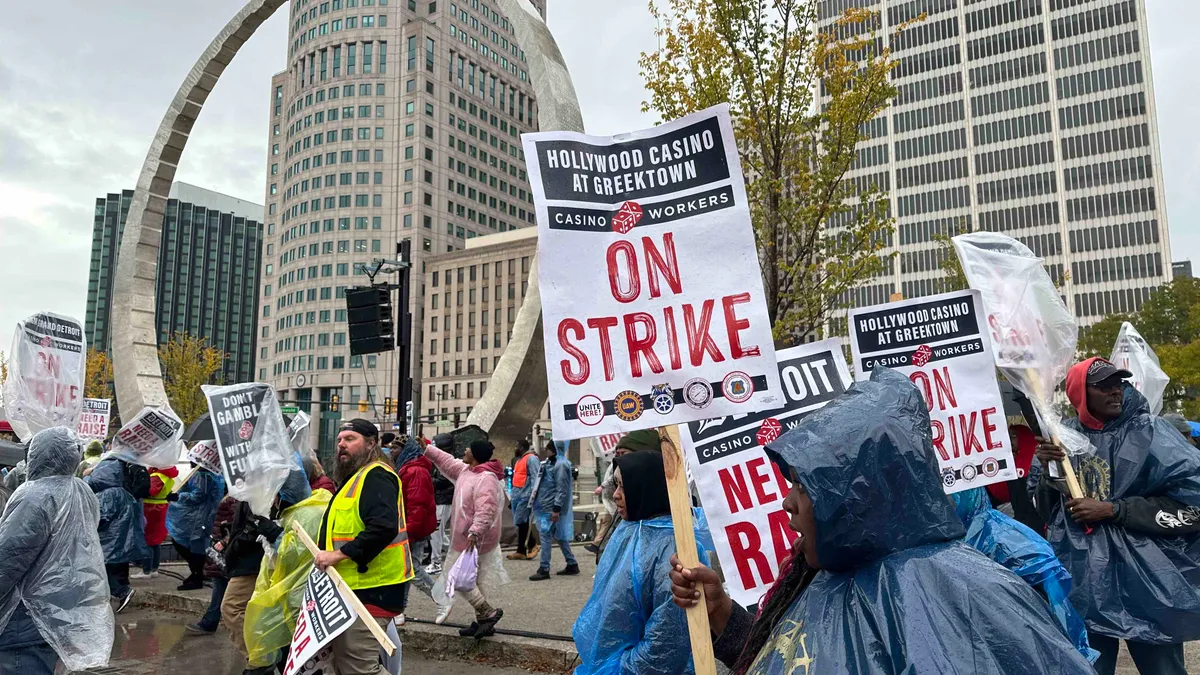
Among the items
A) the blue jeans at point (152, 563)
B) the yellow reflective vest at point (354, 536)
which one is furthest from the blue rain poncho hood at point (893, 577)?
the blue jeans at point (152, 563)

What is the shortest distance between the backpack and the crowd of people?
1955mm

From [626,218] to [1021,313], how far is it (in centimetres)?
310

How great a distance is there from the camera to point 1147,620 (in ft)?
12.5

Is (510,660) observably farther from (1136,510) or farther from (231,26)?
(231,26)

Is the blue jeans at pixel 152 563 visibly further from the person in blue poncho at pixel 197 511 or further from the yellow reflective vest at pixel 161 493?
the person in blue poncho at pixel 197 511

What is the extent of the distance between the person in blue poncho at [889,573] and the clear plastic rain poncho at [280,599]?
427cm

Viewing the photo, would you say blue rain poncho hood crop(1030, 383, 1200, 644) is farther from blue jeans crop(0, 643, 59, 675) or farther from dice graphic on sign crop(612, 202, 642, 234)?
blue jeans crop(0, 643, 59, 675)

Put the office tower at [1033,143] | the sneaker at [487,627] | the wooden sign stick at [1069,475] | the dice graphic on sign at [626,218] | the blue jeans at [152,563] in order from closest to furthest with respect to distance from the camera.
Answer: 1. the dice graphic on sign at [626,218]
2. the wooden sign stick at [1069,475]
3. the sneaker at [487,627]
4. the blue jeans at [152,563]
5. the office tower at [1033,143]

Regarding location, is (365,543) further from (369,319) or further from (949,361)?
(369,319)

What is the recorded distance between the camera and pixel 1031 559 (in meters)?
3.14

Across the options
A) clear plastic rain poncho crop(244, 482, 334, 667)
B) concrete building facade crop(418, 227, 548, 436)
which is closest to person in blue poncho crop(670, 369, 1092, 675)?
clear plastic rain poncho crop(244, 482, 334, 667)

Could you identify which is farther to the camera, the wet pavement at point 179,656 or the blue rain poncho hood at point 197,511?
the blue rain poncho hood at point 197,511

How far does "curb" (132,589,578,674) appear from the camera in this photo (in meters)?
6.55

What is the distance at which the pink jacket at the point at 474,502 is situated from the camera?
295 inches
